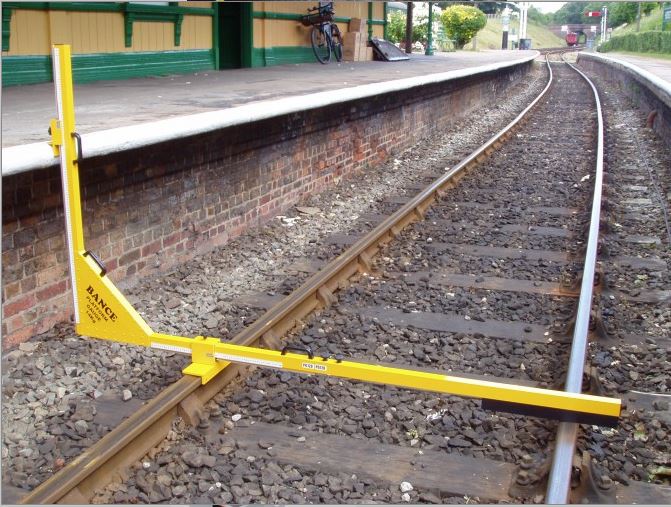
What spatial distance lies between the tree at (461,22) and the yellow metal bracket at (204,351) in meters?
44.6

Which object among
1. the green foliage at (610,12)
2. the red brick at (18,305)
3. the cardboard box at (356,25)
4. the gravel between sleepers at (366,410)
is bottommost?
the gravel between sleepers at (366,410)

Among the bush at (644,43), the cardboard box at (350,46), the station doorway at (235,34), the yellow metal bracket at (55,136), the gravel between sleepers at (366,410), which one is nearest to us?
the gravel between sleepers at (366,410)

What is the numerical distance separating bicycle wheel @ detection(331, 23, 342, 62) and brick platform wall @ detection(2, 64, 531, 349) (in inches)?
272

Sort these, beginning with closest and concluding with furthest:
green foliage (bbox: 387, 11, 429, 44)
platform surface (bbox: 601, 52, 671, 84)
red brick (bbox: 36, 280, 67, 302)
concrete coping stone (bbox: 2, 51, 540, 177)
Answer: concrete coping stone (bbox: 2, 51, 540, 177)
red brick (bbox: 36, 280, 67, 302)
platform surface (bbox: 601, 52, 671, 84)
green foliage (bbox: 387, 11, 429, 44)

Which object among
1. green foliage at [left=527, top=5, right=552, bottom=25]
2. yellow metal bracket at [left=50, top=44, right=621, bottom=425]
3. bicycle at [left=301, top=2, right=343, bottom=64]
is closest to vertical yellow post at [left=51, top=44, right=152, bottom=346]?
yellow metal bracket at [left=50, top=44, right=621, bottom=425]

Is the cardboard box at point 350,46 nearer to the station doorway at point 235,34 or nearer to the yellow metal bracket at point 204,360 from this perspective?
the station doorway at point 235,34

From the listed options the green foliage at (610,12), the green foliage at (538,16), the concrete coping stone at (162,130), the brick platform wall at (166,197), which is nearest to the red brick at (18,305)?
the brick platform wall at (166,197)

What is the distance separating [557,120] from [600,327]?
511 inches

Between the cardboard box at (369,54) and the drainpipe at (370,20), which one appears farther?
the drainpipe at (370,20)

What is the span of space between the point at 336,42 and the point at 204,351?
48.3 ft

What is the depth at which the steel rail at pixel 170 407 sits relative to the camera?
119 inches

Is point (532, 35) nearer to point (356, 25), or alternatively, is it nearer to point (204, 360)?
point (356, 25)

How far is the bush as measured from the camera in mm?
39922

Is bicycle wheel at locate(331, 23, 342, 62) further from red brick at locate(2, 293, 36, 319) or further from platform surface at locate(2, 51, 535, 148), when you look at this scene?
red brick at locate(2, 293, 36, 319)
